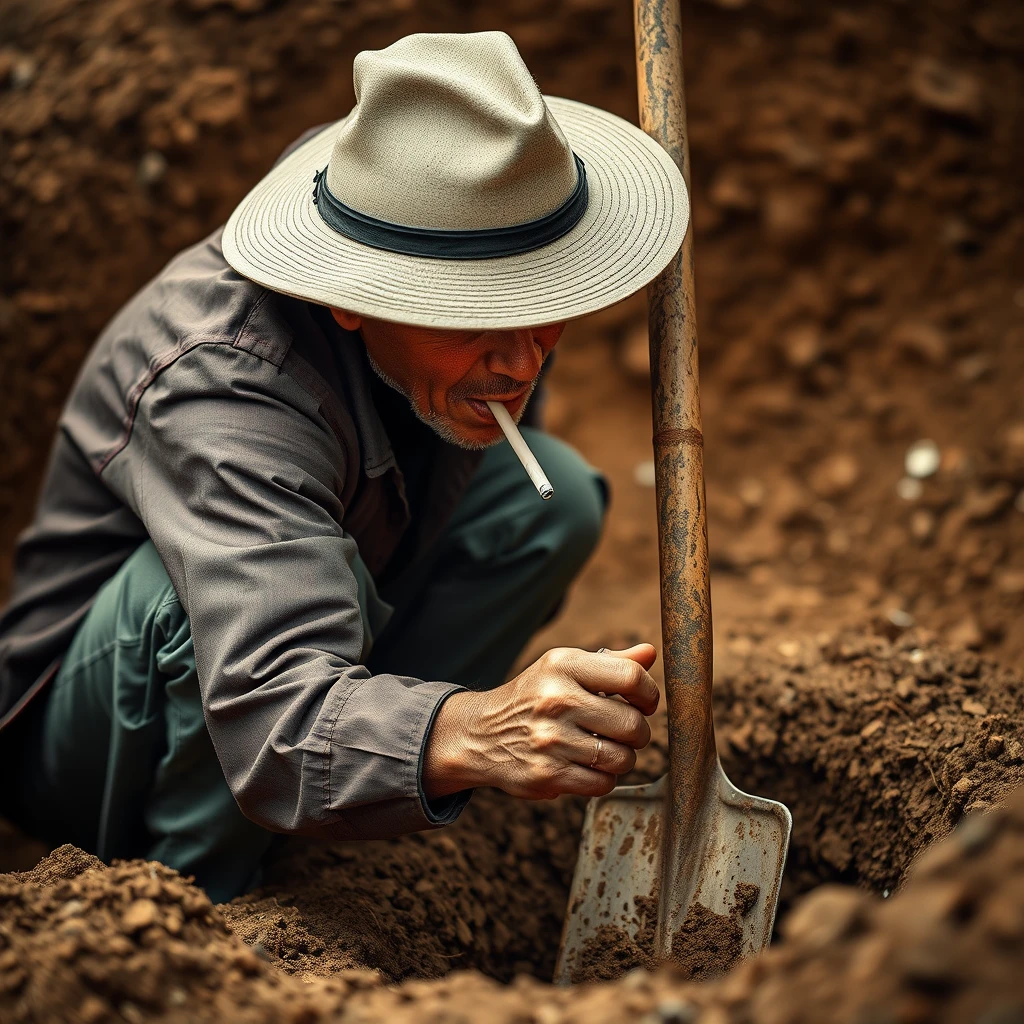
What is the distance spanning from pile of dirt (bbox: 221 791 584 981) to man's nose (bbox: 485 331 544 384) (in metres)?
0.81

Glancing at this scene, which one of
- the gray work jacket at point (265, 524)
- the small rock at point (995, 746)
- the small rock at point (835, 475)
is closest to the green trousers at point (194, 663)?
the gray work jacket at point (265, 524)

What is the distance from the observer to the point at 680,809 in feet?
5.29

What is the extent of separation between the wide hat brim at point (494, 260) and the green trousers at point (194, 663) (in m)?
0.42

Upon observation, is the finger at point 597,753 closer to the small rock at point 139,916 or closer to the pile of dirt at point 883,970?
Answer: the pile of dirt at point 883,970

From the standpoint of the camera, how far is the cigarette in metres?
1.42

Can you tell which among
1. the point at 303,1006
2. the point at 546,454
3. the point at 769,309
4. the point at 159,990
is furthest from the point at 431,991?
the point at 769,309

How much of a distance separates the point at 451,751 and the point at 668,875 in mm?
519

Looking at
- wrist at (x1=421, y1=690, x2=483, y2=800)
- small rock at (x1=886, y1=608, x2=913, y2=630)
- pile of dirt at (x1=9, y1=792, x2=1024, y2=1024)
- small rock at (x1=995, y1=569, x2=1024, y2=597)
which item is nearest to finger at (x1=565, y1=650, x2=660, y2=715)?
wrist at (x1=421, y1=690, x2=483, y2=800)

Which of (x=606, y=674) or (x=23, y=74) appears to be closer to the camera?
(x=606, y=674)

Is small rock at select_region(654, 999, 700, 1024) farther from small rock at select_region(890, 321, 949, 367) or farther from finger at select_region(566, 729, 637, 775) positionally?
small rock at select_region(890, 321, 949, 367)

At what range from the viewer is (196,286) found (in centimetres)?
158

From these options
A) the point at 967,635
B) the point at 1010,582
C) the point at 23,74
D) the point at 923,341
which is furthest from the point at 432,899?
the point at 23,74

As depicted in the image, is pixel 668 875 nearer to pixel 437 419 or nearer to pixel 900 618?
pixel 437 419

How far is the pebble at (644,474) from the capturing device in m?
3.19
